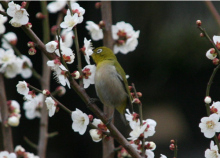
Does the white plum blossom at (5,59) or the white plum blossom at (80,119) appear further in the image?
the white plum blossom at (5,59)

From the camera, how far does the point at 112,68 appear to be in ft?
6.62

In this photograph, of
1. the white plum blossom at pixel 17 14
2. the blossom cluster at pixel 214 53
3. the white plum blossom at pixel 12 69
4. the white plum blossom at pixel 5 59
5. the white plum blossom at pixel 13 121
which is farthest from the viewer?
the white plum blossom at pixel 12 69

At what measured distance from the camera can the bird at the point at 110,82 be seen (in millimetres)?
1929

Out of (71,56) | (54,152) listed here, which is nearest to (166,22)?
(54,152)

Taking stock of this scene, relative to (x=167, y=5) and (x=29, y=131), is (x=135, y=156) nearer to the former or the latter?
(x=29, y=131)

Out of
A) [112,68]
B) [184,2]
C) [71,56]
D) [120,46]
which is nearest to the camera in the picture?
[71,56]

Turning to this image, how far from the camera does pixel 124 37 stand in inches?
87.0

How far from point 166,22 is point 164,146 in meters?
1.37

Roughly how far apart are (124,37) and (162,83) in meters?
2.26

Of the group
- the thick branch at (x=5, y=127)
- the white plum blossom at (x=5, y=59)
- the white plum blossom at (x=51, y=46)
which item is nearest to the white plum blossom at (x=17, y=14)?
the white plum blossom at (x=51, y=46)

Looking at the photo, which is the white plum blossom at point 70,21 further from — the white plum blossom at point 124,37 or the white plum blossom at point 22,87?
the white plum blossom at point 124,37

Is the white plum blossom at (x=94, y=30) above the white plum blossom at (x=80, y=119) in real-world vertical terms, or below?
above

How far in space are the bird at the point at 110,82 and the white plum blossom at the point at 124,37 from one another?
0.55 feet

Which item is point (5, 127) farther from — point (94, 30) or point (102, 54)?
point (94, 30)
